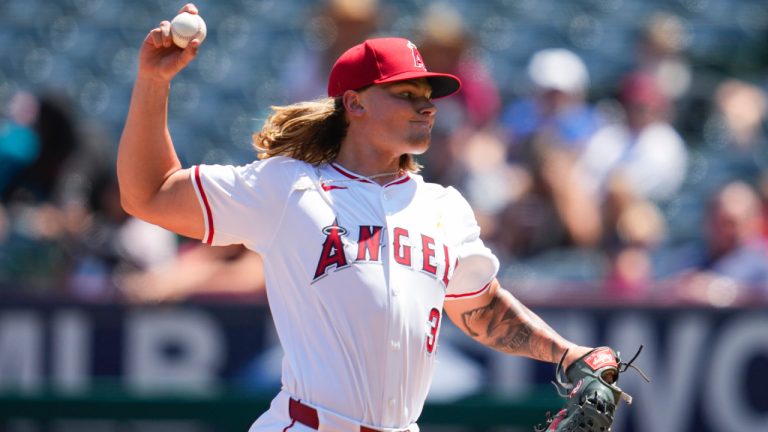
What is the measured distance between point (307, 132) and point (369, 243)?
0.44 metres

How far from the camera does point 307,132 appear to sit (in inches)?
146

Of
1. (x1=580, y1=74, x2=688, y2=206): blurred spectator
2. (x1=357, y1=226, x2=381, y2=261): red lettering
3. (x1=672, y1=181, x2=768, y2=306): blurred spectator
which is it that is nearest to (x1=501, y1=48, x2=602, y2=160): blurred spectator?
(x1=580, y1=74, x2=688, y2=206): blurred spectator

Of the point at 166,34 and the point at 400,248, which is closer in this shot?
the point at 166,34

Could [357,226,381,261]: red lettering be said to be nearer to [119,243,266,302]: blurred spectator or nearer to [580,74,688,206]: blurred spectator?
[119,243,266,302]: blurred spectator

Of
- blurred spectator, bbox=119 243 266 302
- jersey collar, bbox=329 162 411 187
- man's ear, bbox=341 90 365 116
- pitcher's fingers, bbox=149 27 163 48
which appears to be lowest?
blurred spectator, bbox=119 243 266 302

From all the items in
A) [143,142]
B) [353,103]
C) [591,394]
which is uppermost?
[353,103]

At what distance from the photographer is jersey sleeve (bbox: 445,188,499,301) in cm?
371

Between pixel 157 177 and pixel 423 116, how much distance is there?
0.80m

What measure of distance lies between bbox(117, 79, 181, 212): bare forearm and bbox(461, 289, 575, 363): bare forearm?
1111mm

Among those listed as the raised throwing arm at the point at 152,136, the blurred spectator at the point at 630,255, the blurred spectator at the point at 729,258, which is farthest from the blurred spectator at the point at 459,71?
the raised throwing arm at the point at 152,136

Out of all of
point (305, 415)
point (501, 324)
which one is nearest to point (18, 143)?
point (501, 324)

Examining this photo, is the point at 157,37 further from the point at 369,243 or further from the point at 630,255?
the point at 630,255

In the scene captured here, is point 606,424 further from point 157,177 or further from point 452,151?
point 452,151

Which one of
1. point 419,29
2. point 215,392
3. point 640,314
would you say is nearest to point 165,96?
point 215,392
